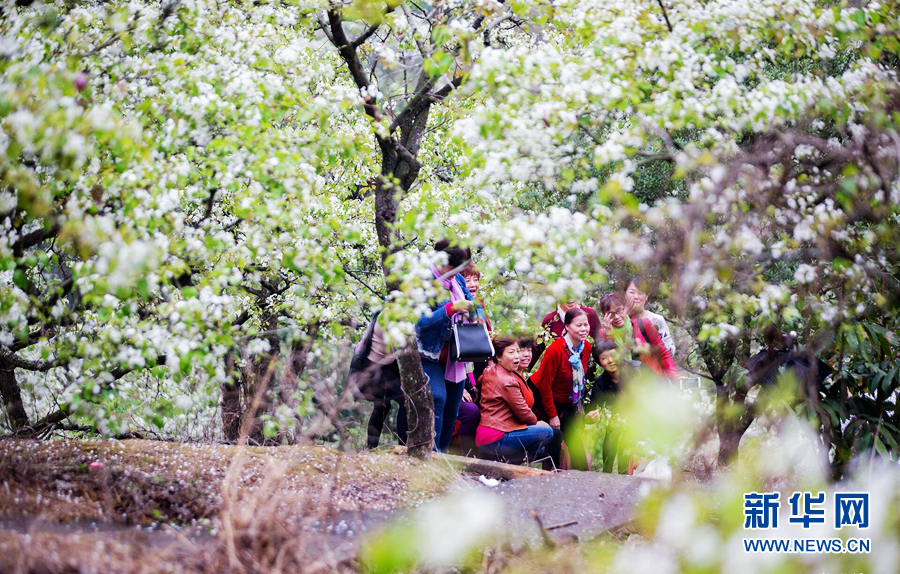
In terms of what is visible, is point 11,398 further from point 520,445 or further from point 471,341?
point 520,445

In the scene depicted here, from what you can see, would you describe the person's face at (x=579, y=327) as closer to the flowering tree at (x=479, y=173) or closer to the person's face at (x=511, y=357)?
the person's face at (x=511, y=357)

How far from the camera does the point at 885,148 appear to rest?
3.73 metres

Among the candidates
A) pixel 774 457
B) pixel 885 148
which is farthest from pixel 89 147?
pixel 885 148

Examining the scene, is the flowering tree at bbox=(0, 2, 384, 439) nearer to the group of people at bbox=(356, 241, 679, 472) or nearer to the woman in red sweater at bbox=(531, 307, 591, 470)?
the group of people at bbox=(356, 241, 679, 472)

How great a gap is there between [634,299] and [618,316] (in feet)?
0.83

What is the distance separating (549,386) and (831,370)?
81.6 inches

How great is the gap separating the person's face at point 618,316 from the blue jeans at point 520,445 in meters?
0.97

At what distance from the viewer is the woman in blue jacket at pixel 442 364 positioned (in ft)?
16.3

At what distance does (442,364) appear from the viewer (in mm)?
5301

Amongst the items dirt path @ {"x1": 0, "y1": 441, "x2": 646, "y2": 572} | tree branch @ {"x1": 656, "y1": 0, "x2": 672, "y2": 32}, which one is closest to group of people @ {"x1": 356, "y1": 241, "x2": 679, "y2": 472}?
dirt path @ {"x1": 0, "y1": 441, "x2": 646, "y2": 572}

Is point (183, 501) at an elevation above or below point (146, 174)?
below

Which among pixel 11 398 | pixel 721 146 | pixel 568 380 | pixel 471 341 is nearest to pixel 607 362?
pixel 568 380

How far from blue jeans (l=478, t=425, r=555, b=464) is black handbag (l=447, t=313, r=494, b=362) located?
2.73 feet

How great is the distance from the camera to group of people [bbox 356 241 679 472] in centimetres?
521
